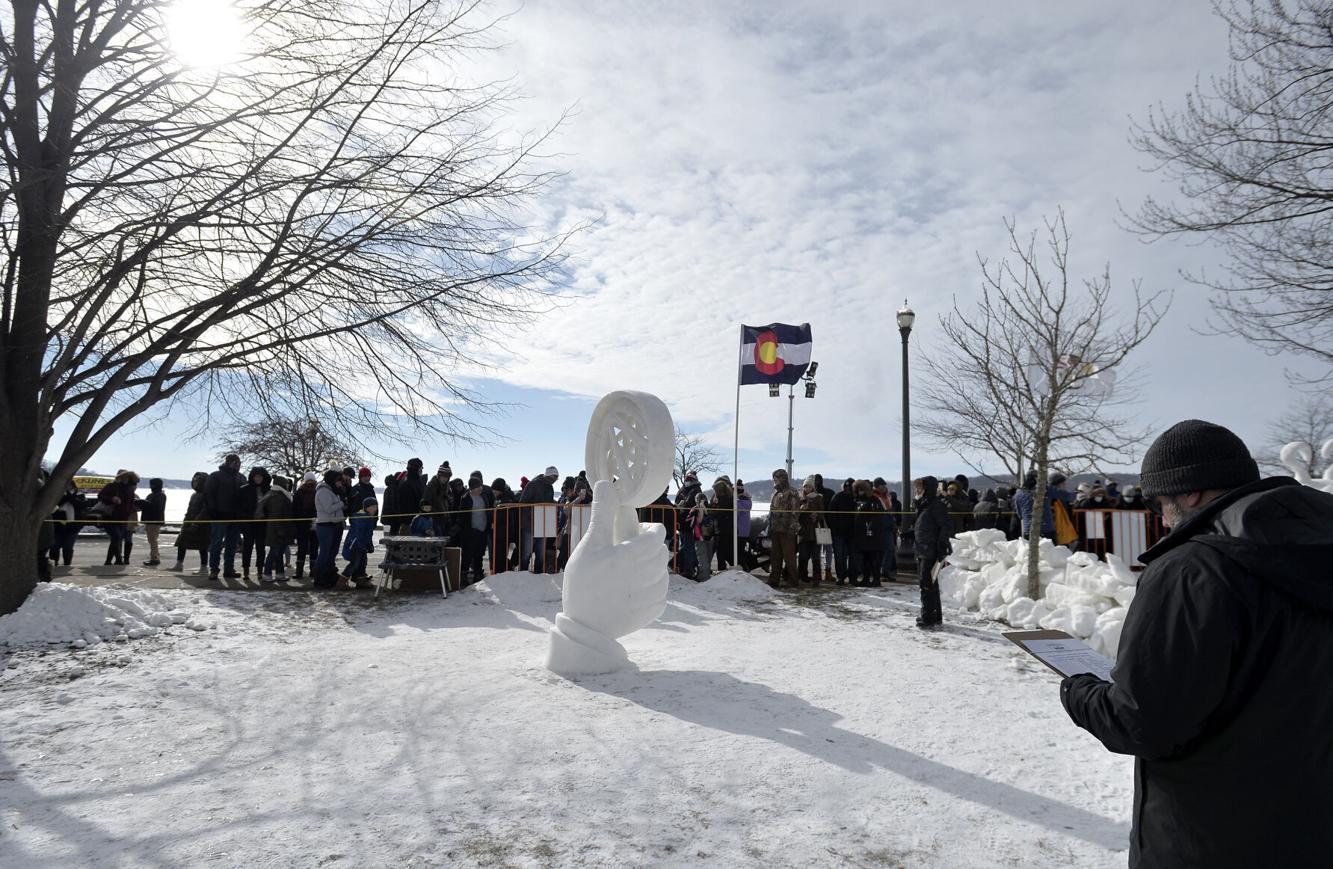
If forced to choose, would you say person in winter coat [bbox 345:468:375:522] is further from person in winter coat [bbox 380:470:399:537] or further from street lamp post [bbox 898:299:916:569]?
street lamp post [bbox 898:299:916:569]

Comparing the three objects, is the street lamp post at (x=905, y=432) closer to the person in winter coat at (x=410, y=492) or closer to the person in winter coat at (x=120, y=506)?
the person in winter coat at (x=410, y=492)

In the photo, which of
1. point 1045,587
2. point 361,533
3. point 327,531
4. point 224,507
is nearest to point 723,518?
point 1045,587

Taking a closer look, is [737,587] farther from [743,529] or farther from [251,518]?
[251,518]

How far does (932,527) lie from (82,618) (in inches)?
360

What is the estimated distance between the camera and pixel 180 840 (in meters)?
3.53

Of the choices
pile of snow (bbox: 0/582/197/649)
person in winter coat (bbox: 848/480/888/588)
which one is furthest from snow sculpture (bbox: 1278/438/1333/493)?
pile of snow (bbox: 0/582/197/649)

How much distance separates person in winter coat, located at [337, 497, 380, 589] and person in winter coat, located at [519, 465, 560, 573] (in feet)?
7.50

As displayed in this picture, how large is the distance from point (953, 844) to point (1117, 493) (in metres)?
13.7

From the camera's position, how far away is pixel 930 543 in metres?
8.87

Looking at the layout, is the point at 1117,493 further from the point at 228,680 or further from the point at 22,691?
the point at 22,691

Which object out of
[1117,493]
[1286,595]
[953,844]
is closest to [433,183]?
[953,844]

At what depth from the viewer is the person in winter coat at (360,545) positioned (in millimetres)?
11617

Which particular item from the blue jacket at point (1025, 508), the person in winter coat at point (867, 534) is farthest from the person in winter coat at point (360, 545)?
the blue jacket at point (1025, 508)

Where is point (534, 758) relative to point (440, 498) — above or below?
below
